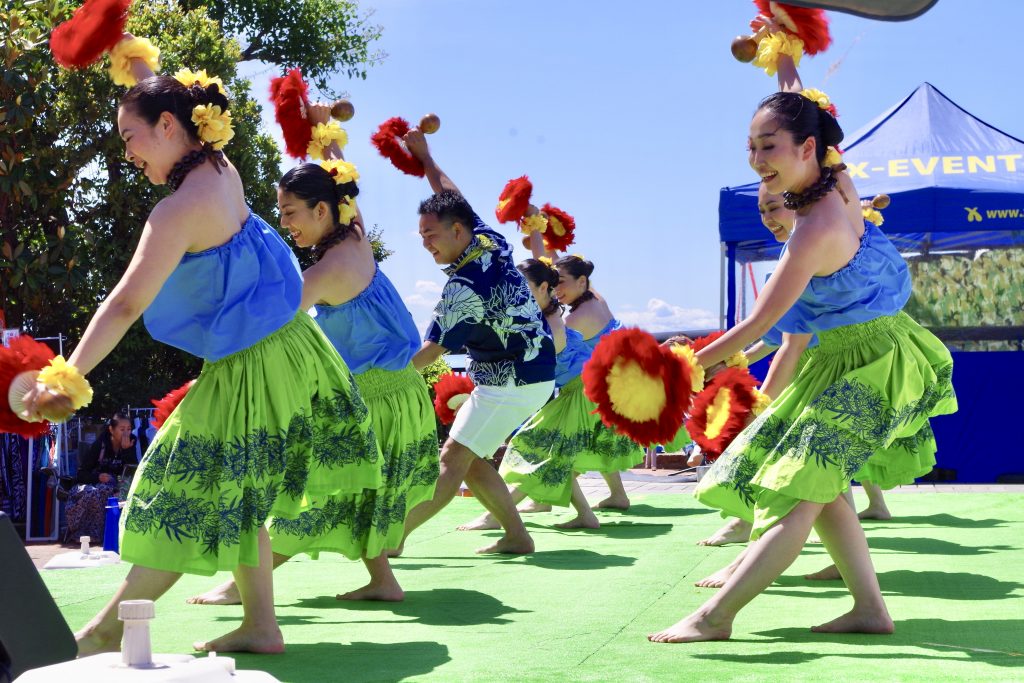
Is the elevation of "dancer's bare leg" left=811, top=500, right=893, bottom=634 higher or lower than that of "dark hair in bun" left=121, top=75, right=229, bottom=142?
lower

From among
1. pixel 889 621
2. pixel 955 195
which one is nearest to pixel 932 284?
pixel 955 195

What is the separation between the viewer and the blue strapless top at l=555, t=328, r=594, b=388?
7242 mm

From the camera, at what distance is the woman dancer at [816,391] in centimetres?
336

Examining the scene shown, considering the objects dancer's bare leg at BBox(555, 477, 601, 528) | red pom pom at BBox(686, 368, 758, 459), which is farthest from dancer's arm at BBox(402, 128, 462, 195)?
dancer's bare leg at BBox(555, 477, 601, 528)

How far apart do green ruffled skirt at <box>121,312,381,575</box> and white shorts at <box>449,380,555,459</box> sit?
5.70ft

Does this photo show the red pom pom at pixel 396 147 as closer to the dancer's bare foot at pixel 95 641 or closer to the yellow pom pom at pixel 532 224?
the yellow pom pom at pixel 532 224

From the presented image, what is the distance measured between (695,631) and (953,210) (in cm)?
851

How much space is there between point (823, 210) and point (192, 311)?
1745mm

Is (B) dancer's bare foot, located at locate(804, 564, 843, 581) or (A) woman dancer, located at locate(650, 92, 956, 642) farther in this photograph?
(B) dancer's bare foot, located at locate(804, 564, 843, 581)

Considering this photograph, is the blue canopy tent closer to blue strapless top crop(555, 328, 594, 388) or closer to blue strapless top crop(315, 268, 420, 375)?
blue strapless top crop(555, 328, 594, 388)

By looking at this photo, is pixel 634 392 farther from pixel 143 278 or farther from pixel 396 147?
pixel 396 147

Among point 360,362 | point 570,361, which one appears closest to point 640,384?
point 360,362

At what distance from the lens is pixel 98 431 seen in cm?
1006

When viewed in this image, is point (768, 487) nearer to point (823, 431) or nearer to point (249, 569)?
point (823, 431)
